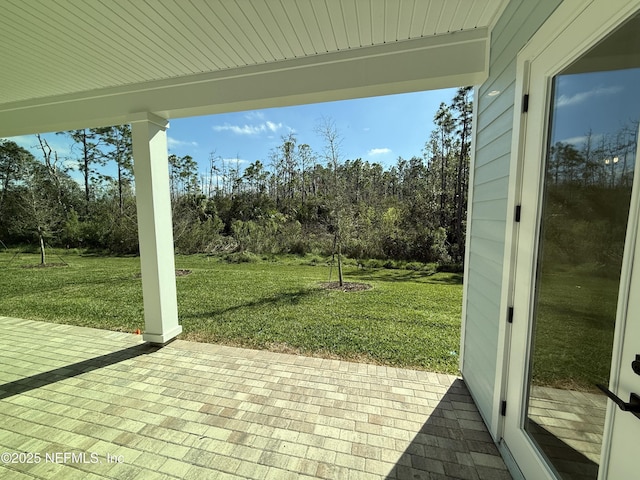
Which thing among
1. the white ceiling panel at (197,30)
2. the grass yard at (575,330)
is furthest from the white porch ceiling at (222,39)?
the grass yard at (575,330)

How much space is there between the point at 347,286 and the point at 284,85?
4322mm

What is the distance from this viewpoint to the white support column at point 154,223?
2.76 metres

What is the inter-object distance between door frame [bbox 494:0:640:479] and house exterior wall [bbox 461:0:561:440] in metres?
0.06

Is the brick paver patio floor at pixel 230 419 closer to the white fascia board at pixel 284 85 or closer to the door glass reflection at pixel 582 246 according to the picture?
the door glass reflection at pixel 582 246

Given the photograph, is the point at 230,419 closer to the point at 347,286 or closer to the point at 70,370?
the point at 70,370

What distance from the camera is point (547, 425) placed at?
1326 mm

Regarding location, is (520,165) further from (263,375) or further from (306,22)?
(263,375)

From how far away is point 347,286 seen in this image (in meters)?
5.80

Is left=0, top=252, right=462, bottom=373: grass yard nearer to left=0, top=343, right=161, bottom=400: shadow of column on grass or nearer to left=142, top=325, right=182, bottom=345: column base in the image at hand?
left=142, top=325, right=182, bottom=345: column base

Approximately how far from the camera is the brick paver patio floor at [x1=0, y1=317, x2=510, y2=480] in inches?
62.7

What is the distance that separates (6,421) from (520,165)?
12.7 ft

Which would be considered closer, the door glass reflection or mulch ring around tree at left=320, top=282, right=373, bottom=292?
the door glass reflection

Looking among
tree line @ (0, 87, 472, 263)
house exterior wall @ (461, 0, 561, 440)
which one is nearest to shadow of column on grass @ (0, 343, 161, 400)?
house exterior wall @ (461, 0, 561, 440)

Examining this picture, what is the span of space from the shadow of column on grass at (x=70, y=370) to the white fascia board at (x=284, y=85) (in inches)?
99.1
